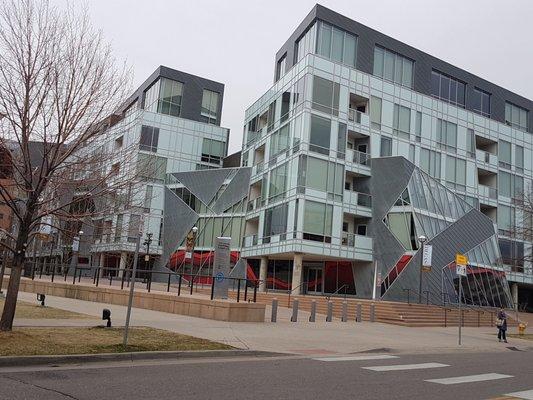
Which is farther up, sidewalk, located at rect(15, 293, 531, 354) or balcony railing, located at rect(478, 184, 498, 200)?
balcony railing, located at rect(478, 184, 498, 200)

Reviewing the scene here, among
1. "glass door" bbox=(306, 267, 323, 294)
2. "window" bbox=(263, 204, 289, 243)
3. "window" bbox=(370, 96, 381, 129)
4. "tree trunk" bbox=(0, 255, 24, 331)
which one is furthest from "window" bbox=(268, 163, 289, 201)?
"tree trunk" bbox=(0, 255, 24, 331)

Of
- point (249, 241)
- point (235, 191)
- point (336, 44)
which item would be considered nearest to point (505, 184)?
point (336, 44)

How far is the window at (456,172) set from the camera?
157 feet

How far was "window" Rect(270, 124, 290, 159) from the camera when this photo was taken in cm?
4150

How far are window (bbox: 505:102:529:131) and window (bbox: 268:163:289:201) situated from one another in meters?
27.7

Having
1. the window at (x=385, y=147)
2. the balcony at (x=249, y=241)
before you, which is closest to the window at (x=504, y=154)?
the window at (x=385, y=147)

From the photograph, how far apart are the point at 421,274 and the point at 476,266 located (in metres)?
6.81

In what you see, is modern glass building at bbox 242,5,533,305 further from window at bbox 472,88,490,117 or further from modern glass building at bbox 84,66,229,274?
modern glass building at bbox 84,66,229,274

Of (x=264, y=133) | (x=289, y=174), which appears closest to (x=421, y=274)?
(x=289, y=174)

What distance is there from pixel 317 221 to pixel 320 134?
249 inches

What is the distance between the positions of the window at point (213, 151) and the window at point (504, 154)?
2929 centimetres

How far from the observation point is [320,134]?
3962cm

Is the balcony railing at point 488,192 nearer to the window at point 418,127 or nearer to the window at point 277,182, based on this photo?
the window at point 418,127

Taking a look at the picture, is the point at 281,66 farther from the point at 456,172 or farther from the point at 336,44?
the point at 456,172
